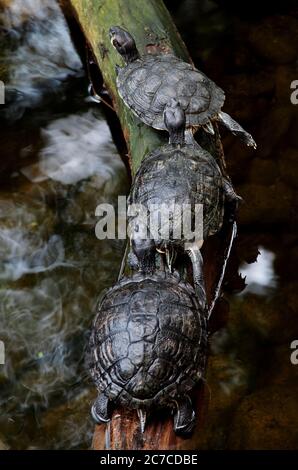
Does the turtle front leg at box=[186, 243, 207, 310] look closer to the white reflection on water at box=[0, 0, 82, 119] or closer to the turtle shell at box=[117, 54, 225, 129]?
the turtle shell at box=[117, 54, 225, 129]

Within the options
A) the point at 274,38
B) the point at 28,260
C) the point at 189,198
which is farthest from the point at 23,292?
the point at 274,38

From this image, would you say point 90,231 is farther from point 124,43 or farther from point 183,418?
point 183,418

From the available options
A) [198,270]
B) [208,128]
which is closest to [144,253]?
[198,270]

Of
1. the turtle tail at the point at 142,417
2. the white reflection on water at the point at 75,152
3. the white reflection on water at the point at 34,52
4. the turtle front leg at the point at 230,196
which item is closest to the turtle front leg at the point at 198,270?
the turtle front leg at the point at 230,196

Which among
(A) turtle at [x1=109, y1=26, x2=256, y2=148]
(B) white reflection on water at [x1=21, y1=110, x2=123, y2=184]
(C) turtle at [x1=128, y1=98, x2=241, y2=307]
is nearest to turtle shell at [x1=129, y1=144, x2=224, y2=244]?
(C) turtle at [x1=128, y1=98, x2=241, y2=307]

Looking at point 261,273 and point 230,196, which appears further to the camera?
point 261,273
